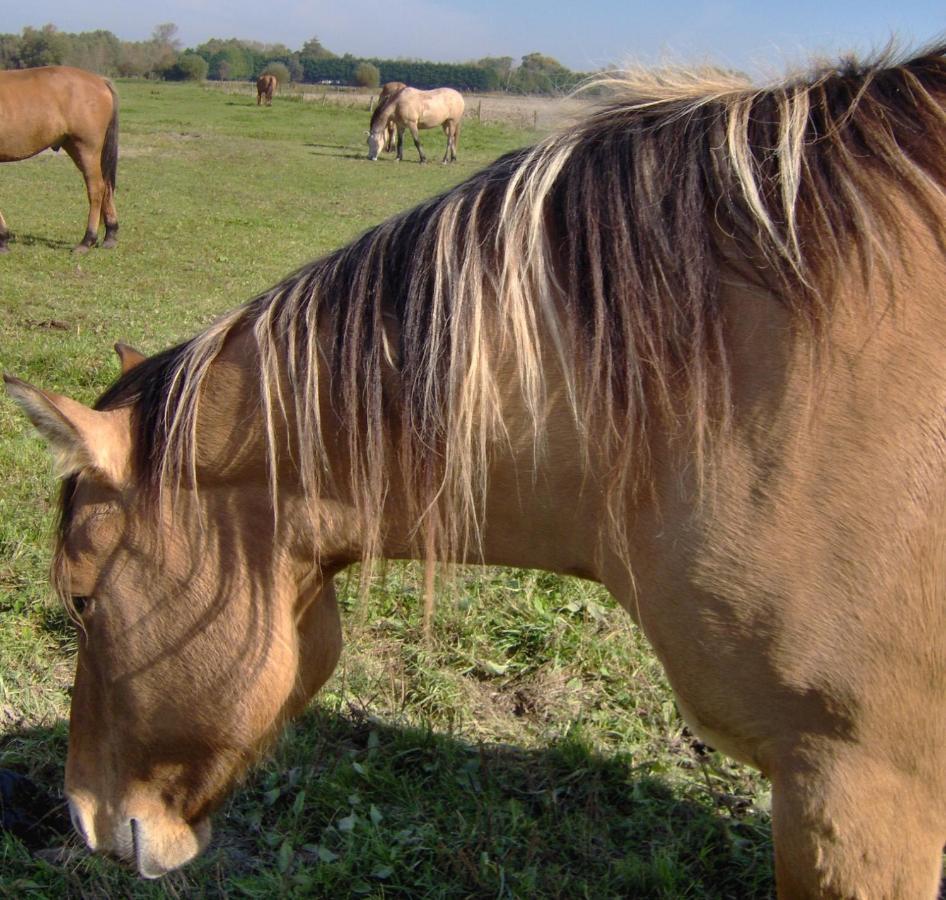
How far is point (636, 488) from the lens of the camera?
4.62 feet

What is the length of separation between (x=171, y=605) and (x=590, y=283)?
3.15 feet

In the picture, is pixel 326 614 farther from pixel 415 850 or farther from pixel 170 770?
pixel 415 850

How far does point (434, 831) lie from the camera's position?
2.34m

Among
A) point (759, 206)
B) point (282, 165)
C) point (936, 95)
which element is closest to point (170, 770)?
point (759, 206)

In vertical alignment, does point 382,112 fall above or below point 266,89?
below

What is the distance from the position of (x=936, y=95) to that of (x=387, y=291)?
0.97 metres

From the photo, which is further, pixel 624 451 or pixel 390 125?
pixel 390 125

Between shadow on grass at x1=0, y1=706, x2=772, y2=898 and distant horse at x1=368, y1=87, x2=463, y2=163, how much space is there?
2214cm

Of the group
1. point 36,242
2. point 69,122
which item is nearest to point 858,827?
point 36,242

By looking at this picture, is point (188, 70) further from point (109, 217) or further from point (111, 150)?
point (109, 217)

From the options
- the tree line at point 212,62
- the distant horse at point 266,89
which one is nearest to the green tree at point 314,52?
the tree line at point 212,62

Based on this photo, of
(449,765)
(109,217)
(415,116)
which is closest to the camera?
(449,765)

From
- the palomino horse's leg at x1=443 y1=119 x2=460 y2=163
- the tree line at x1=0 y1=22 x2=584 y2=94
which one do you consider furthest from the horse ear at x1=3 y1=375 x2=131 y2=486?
the tree line at x1=0 y1=22 x2=584 y2=94

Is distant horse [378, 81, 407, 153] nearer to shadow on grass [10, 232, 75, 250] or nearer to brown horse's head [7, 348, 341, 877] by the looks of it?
shadow on grass [10, 232, 75, 250]
